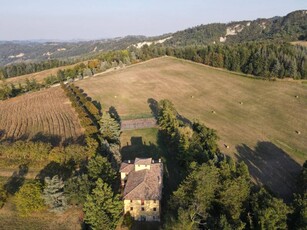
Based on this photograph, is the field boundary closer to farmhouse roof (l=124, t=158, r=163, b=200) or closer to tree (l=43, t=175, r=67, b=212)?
farmhouse roof (l=124, t=158, r=163, b=200)

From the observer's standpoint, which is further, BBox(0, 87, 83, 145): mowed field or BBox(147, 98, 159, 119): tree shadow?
BBox(147, 98, 159, 119): tree shadow

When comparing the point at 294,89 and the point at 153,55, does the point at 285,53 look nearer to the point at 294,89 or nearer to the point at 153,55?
the point at 294,89

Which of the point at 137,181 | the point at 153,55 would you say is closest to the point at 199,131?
the point at 137,181

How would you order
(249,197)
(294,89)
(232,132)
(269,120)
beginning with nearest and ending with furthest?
(249,197), (232,132), (269,120), (294,89)

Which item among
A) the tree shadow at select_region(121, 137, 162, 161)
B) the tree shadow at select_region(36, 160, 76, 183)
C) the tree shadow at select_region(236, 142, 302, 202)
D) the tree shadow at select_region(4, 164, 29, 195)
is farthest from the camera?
the tree shadow at select_region(121, 137, 162, 161)

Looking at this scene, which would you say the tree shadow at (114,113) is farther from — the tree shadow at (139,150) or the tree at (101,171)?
the tree at (101,171)

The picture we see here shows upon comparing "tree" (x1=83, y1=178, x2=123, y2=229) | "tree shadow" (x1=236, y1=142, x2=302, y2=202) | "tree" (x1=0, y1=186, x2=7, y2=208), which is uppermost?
"tree" (x1=83, y1=178, x2=123, y2=229)

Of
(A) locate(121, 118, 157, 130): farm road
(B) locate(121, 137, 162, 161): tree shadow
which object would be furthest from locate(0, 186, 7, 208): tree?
(A) locate(121, 118, 157, 130): farm road
